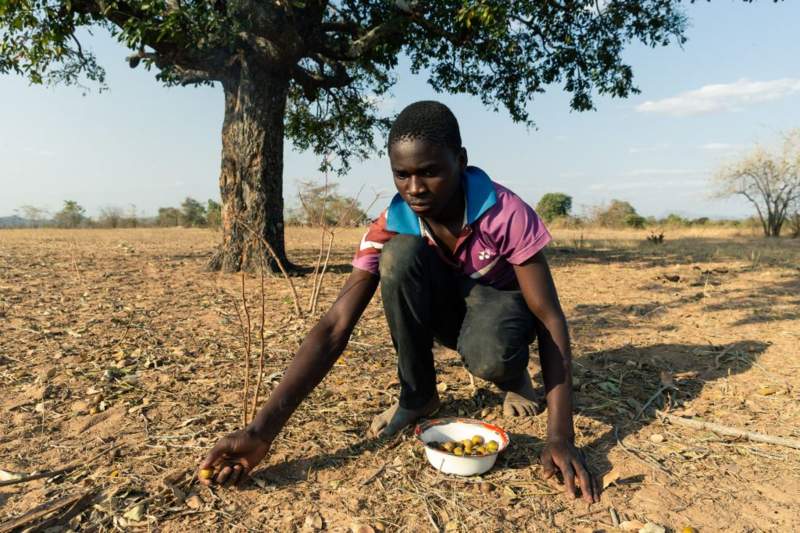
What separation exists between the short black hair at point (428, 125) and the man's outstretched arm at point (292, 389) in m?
0.58

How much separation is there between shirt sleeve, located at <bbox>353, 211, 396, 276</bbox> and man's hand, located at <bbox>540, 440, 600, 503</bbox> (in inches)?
35.7

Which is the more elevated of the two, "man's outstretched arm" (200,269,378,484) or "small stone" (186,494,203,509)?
"man's outstretched arm" (200,269,378,484)

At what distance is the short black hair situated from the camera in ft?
5.81

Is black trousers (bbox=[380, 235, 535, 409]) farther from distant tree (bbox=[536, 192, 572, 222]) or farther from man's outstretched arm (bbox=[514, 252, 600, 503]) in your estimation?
distant tree (bbox=[536, 192, 572, 222])

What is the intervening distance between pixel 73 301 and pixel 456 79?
227 inches

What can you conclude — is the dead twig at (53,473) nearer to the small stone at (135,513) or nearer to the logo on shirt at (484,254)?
the small stone at (135,513)

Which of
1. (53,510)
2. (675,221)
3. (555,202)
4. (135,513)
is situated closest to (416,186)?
(135,513)

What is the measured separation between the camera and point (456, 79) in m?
7.73

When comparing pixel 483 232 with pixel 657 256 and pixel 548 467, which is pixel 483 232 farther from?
pixel 657 256

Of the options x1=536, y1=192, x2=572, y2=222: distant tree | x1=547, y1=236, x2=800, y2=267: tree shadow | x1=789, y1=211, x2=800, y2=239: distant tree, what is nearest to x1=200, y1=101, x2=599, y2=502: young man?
x1=547, y1=236, x2=800, y2=267: tree shadow

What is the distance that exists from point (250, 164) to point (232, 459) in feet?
15.6

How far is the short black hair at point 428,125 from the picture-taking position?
5.81 feet

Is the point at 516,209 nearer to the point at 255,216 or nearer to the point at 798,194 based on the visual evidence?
the point at 255,216

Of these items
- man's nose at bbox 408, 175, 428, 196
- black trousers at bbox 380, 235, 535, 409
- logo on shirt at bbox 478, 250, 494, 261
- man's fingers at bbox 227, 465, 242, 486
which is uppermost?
man's nose at bbox 408, 175, 428, 196
